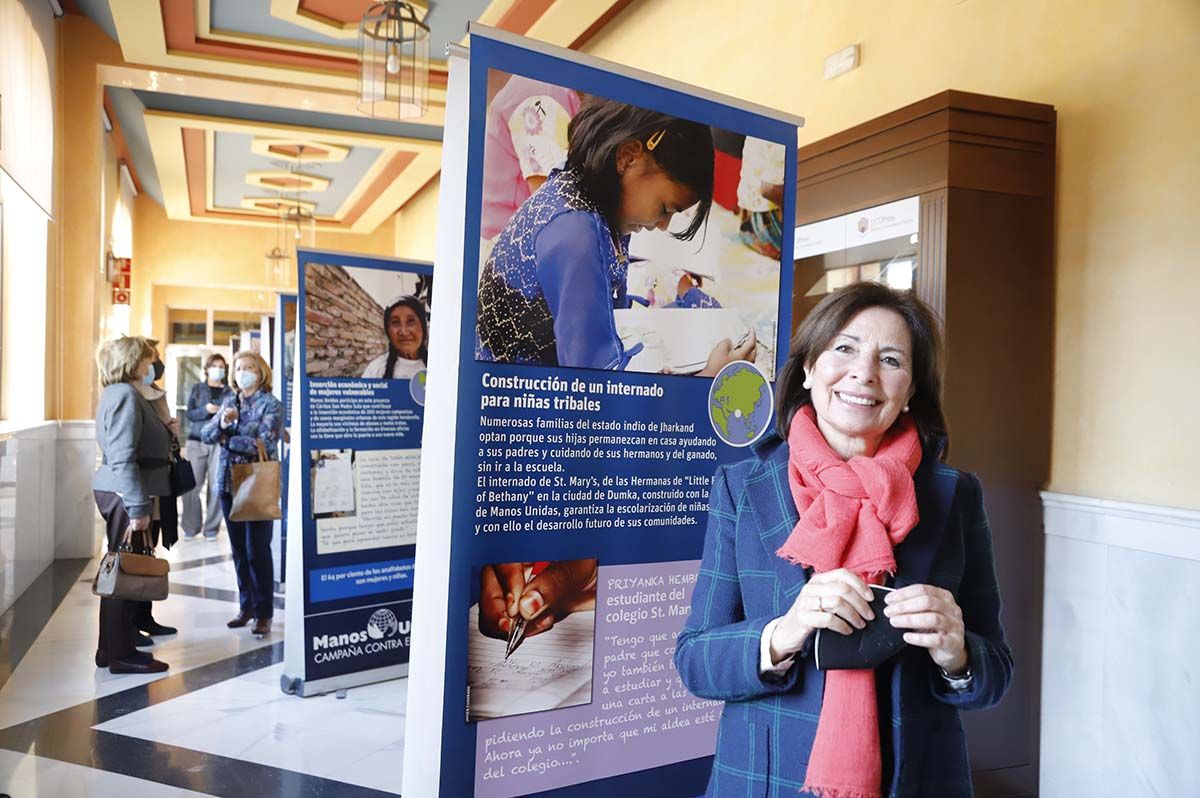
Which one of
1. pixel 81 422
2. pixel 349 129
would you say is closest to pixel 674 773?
pixel 81 422

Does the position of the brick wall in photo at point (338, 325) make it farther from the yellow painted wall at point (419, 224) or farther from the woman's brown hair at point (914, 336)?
the yellow painted wall at point (419, 224)

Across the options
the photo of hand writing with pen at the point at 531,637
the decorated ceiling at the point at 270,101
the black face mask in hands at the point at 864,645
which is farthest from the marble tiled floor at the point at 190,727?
the decorated ceiling at the point at 270,101

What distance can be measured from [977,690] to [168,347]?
56.3ft

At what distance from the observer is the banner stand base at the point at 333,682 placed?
4.25 metres

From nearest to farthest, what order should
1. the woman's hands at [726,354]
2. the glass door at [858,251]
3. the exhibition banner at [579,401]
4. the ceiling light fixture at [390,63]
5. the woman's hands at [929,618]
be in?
1. the woman's hands at [929,618]
2. the exhibition banner at [579,401]
3. the woman's hands at [726,354]
4. the glass door at [858,251]
5. the ceiling light fixture at [390,63]

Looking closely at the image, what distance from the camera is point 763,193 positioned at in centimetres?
253

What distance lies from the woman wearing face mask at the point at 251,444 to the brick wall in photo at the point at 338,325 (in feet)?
3.92

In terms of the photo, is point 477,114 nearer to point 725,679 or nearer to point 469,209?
point 469,209

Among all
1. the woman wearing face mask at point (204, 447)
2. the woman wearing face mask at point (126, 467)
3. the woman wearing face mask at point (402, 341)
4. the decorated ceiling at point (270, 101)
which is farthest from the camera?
the woman wearing face mask at point (204, 447)

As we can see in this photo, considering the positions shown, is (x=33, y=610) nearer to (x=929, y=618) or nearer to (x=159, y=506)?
(x=159, y=506)

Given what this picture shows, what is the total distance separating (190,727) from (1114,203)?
A: 4053mm

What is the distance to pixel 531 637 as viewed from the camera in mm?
2105

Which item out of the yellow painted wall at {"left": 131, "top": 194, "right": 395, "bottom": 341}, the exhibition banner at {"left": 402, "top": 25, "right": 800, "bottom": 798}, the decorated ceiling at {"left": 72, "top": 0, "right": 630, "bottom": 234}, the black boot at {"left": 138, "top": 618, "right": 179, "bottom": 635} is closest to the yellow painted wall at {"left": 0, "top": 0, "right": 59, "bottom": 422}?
the decorated ceiling at {"left": 72, "top": 0, "right": 630, "bottom": 234}

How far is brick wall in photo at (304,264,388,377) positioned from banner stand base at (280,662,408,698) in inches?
57.6
